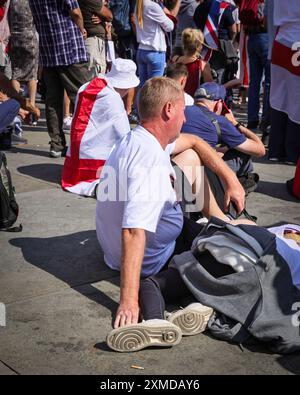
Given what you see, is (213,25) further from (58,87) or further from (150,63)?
(58,87)

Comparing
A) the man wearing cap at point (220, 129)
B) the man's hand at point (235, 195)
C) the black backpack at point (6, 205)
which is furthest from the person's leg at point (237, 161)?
the black backpack at point (6, 205)

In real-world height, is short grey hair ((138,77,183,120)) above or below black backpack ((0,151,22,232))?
above

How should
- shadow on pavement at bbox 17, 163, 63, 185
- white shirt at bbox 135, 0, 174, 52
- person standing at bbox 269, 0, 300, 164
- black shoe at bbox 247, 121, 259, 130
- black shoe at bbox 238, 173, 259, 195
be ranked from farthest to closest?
black shoe at bbox 247, 121, 259, 130, white shirt at bbox 135, 0, 174, 52, person standing at bbox 269, 0, 300, 164, shadow on pavement at bbox 17, 163, 63, 185, black shoe at bbox 238, 173, 259, 195

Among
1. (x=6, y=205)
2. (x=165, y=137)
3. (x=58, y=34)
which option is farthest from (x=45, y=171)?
(x=165, y=137)

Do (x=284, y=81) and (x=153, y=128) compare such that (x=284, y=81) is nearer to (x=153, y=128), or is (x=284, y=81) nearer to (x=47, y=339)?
(x=153, y=128)

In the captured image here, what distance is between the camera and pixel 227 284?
11.7 feet

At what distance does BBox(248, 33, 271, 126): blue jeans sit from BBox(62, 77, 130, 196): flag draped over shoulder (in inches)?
128

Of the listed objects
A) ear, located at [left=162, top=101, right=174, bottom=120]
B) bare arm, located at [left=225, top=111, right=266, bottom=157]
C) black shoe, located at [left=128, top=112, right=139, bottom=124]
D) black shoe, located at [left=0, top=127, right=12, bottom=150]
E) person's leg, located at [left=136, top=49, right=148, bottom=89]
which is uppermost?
ear, located at [left=162, top=101, right=174, bottom=120]

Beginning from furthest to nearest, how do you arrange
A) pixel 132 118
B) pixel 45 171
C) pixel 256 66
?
pixel 132 118
pixel 256 66
pixel 45 171

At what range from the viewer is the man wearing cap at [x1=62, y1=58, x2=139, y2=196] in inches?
241

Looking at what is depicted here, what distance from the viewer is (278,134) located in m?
7.49

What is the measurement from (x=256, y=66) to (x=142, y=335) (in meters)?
6.47

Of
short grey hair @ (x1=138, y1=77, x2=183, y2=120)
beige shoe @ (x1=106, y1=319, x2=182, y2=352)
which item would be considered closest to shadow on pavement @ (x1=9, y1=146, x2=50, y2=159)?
short grey hair @ (x1=138, y1=77, x2=183, y2=120)

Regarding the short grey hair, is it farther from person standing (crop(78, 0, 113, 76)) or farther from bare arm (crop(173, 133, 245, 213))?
person standing (crop(78, 0, 113, 76))
